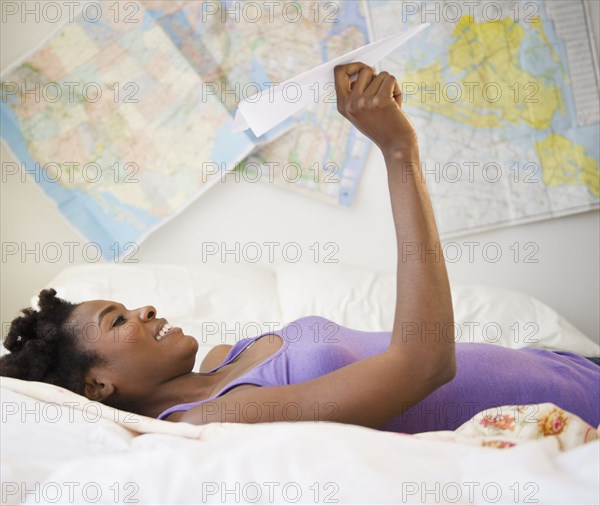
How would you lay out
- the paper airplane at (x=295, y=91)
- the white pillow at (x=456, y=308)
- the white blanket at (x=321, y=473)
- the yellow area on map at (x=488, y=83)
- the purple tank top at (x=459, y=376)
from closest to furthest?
the white blanket at (x=321, y=473), the paper airplane at (x=295, y=91), the purple tank top at (x=459, y=376), the white pillow at (x=456, y=308), the yellow area on map at (x=488, y=83)

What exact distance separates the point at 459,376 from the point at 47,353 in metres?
0.65

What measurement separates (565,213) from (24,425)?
192cm

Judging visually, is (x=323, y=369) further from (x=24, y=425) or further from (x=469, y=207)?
(x=469, y=207)

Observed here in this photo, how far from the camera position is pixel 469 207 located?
2.38 m

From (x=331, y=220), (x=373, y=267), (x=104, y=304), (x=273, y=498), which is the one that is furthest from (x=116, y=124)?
(x=273, y=498)

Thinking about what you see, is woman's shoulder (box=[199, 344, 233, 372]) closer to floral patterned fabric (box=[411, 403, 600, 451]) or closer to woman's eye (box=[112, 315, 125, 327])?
woman's eye (box=[112, 315, 125, 327])

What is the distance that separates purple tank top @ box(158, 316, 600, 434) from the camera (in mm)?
1109

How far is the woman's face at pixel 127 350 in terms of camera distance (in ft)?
3.98

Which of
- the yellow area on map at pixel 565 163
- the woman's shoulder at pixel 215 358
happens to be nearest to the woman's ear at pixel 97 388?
the woman's shoulder at pixel 215 358

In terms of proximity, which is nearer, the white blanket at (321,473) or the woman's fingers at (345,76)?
the white blanket at (321,473)

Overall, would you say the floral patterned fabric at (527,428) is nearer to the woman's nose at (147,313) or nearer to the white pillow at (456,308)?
the woman's nose at (147,313)

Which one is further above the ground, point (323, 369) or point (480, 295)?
point (323, 369)

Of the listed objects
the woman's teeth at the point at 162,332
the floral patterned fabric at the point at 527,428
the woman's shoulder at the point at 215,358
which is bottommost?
the floral patterned fabric at the point at 527,428

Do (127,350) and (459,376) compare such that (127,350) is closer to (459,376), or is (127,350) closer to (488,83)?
(459,376)
